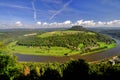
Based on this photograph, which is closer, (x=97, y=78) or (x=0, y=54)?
(x=0, y=54)

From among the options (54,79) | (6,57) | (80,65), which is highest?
(6,57)

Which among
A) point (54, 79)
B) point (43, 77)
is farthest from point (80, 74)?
point (43, 77)

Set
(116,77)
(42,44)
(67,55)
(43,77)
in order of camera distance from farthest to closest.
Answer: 1. (42,44)
2. (67,55)
3. (43,77)
4. (116,77)

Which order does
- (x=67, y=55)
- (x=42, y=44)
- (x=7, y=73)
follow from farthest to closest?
(x=42, y=44), (x=67, y=55), (x=7, y=73)

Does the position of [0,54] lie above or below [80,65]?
above

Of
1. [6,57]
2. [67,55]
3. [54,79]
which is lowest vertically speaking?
[67,55]

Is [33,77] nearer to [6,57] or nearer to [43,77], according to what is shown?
[43,77]

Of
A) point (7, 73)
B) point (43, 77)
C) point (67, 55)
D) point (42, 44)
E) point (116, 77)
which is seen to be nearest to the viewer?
point (7, 73)

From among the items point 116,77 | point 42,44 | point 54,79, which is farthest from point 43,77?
point 42,44

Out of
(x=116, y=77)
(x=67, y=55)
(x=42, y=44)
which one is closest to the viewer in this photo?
(x=116, y=77)

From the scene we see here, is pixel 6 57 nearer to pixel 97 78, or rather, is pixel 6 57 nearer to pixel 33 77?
pixel 33 77
